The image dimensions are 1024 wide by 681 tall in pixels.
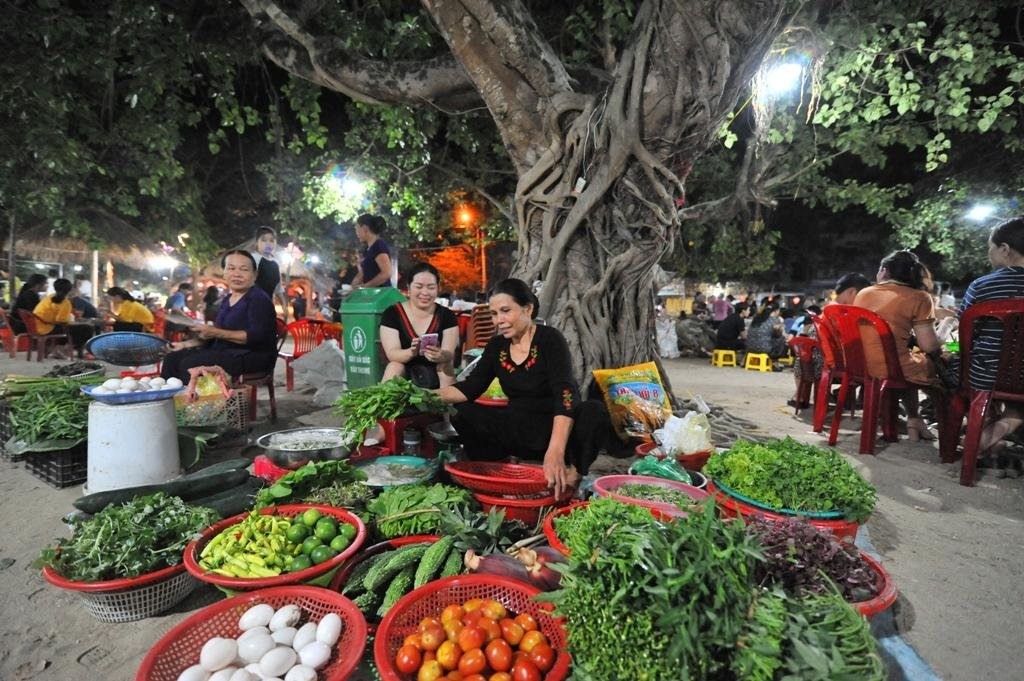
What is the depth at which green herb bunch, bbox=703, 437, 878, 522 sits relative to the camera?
2334mm

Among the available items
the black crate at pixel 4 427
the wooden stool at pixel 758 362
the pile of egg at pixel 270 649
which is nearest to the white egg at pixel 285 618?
the pile of egg at pixel 270 649

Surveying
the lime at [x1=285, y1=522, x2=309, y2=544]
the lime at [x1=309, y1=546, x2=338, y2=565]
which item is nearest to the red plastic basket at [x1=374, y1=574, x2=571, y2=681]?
the lime at [x1=309, y1=546, x2=338, y2=565]

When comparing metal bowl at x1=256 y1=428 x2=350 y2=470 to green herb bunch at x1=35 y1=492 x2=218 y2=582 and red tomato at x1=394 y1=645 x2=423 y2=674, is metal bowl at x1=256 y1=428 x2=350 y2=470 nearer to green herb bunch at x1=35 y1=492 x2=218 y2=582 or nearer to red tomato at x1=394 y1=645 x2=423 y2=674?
green herb bunch at x1=35 y1=492 x2=218 y2=582

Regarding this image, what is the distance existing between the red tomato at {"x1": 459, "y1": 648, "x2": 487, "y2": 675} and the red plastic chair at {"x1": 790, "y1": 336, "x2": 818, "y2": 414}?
18.8 feet

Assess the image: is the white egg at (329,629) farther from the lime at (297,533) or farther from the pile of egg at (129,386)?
the pile of egg at (129,386)

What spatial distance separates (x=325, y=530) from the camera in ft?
7.18

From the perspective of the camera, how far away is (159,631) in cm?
211

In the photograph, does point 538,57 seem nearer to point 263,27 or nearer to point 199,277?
point 263,27

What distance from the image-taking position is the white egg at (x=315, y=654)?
5.35 feet

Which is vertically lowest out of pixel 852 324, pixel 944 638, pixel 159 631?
pixel 159 631

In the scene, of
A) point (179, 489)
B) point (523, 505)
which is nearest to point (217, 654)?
point (179, 489)

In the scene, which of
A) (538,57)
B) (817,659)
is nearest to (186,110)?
(538,57)

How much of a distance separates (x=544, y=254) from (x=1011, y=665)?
13.6ft

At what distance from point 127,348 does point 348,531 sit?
111 inches
